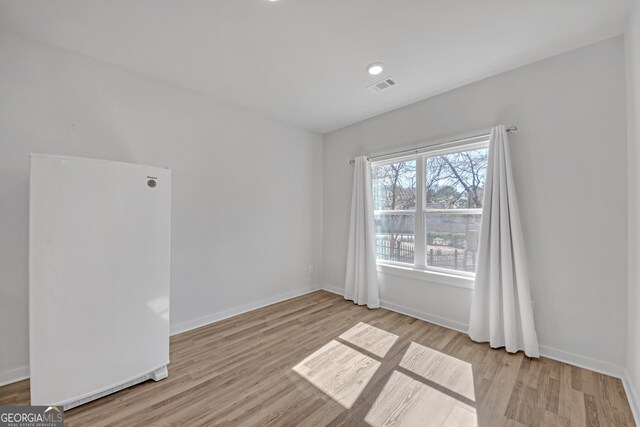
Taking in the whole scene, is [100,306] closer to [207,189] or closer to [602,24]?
[207,189]

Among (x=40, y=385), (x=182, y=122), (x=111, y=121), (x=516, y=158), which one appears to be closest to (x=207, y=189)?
(x=182, y=122)

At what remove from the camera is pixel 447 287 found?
2.82 m

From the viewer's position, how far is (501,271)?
7.67ft

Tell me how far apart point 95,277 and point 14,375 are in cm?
117

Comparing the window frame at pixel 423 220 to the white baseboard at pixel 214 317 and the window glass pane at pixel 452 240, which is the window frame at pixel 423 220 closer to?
the window glass pane at pixel 452 240

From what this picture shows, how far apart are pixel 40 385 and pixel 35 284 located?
0.61 meters

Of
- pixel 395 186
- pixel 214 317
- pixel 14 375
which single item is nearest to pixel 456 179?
pixel 395 186

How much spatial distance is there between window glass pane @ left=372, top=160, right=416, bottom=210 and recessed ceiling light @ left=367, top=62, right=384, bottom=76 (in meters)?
1.23

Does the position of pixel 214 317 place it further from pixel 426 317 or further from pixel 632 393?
pixel 632 393

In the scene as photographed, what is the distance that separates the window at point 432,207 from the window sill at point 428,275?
0.06 m

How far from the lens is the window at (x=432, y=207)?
2.70m

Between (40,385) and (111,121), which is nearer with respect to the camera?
(40,385)

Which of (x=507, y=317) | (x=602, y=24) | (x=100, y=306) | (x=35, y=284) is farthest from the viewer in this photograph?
(x=507, y=317)

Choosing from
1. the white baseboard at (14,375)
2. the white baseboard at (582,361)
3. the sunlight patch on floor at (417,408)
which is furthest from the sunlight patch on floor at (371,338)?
the white baseboard at (14,375)
